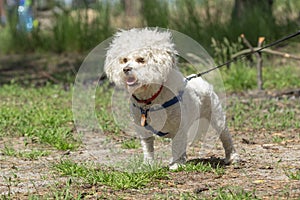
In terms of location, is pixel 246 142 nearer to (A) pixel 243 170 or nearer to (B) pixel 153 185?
(A) pixel 243 170

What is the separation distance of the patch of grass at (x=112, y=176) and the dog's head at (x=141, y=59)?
0.65m

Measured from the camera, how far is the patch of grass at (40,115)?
6.97 metres

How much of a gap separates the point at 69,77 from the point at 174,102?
8251 millimetres

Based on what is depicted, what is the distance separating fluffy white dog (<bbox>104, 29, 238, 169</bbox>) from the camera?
16.0ft

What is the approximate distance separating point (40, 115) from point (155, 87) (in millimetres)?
3550

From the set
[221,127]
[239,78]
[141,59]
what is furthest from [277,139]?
[239,78]

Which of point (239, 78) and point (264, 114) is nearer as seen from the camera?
point (264, 114)

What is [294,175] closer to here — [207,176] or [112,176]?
[207,176]

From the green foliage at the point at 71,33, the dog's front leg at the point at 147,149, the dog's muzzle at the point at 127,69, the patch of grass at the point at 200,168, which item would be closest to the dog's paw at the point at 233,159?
the patch of grass at the point at 200,168

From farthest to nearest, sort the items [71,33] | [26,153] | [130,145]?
[71,33]
[130,145]
[26,153]

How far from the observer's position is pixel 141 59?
4.92 metres

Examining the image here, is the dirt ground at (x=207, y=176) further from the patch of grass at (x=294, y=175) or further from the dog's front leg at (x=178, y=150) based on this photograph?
the dog's front leg at (x=178, y=150)

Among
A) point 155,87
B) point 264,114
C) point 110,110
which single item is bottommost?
point 264,114

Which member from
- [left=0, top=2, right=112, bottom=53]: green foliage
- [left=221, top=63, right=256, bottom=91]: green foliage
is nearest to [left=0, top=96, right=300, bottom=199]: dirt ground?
[left=221, top=63, right=256, bottom=91]: green foliage
